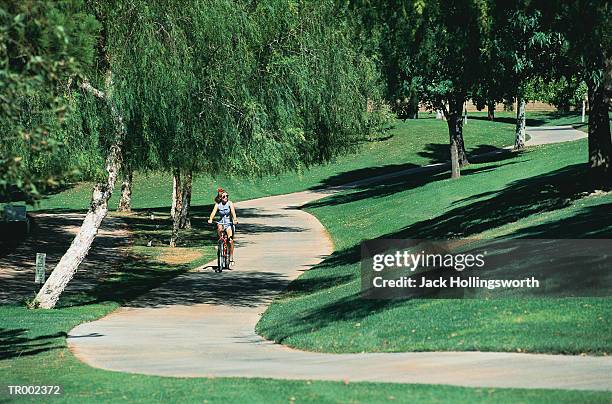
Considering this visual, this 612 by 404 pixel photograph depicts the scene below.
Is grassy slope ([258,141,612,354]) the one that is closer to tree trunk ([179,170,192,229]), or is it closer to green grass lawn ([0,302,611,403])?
green grass lawn ([0,302,611,403])

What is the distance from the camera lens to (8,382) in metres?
13.3

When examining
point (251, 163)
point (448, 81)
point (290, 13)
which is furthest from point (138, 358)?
point (448, 81)

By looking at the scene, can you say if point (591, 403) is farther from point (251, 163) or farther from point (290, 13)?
point (290, 13)

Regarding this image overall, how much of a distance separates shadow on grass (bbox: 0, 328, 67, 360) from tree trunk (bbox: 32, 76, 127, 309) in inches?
134

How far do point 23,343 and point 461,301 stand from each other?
22.3 ft

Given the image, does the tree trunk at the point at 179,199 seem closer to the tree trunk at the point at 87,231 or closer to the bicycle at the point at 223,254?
the bicycle at the point at 223,254

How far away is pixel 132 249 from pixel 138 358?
68.8ft

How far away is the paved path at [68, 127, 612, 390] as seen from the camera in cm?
1157

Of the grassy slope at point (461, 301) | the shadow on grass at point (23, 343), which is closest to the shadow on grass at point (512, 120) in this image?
the grassy slope at point (461, 301)

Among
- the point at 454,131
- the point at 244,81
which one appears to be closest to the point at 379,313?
the point at 244,81

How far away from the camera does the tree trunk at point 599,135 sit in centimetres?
2841

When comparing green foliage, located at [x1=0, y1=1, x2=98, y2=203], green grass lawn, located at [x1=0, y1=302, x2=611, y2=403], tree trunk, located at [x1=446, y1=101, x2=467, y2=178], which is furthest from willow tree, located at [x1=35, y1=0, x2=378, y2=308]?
tree trunk, located at [x1=446, y1=101, x2=467, y2=178]

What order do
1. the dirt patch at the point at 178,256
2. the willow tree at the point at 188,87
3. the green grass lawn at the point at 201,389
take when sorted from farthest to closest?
the dirt patch at the point at 178,256
the willow tree at the point at 188,87
the green grass lawn at the point at 201,389

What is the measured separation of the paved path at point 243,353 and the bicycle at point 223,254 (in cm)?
34
